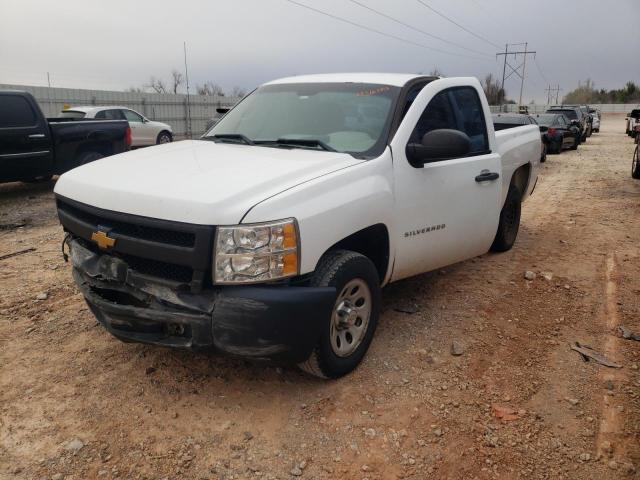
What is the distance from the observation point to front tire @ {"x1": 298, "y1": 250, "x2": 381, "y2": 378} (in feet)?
10.1

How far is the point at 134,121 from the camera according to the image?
17750mm

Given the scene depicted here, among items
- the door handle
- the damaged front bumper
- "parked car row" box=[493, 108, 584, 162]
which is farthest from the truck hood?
"parked car row" box=[493, 108, 584, 162]

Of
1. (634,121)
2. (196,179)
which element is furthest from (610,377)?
(634,121)

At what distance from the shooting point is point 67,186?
3.41 meters

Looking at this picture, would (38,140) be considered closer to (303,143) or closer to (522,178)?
(303,143)

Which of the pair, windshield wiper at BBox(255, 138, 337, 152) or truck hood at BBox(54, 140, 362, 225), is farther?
windshield wiper at BBox(255, 138, 337, 152)

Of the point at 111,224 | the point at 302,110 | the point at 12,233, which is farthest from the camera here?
the point at 12,233

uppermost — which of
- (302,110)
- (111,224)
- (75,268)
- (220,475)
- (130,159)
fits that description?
(302,110)

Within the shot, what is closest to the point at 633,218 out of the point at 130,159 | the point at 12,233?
the point at 130,159

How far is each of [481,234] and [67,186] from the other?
10.7 ft

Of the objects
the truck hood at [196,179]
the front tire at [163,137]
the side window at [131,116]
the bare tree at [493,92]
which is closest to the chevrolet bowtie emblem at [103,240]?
the truck hood at [196,179]

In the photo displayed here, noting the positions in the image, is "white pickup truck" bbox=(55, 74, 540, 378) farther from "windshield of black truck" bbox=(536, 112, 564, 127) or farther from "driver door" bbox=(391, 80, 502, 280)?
"windshield of black truck" bbox=(536, 112, 564, 127)

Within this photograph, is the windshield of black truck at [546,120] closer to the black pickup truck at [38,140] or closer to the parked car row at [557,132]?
the parked car row at [557,132]

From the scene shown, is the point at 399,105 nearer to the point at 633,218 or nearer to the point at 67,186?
the point at 67,186
